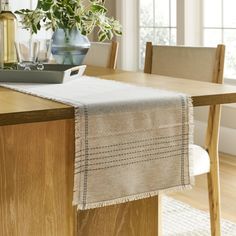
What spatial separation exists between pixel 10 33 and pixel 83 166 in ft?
2.85

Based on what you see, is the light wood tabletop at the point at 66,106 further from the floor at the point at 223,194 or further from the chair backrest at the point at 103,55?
the floor at the point at 223,194

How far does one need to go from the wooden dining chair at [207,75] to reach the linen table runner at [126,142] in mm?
577

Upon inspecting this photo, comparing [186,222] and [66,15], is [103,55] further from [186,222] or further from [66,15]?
[186,222]

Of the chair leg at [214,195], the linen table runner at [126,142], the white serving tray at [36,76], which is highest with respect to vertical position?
the white serving tray at [36,76]

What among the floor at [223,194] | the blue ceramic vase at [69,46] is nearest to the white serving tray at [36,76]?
the blue ceramic vase at [69,46]

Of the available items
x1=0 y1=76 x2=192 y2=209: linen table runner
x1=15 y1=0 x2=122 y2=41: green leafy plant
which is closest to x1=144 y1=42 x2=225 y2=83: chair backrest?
x1=15 y1=0 x2=122 y2=41: green leafy plant

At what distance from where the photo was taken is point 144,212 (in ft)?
6.27

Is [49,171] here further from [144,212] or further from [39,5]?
[39,5]

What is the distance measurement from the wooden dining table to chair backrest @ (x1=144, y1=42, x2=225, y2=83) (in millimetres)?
578

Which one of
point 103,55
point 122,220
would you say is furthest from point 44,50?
point 103,55

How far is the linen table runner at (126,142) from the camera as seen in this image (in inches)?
62.1

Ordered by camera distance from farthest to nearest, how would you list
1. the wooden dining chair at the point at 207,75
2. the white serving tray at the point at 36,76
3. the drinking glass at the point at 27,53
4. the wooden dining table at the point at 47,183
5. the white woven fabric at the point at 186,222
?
the white woven fabric at the point at 186,222 → the wooden dining chair at the point at 207,75 → the drinking glass at the point at 27,53 → the white serving tray at the point at 36,76 → the wooden dining table at the point at 47,183

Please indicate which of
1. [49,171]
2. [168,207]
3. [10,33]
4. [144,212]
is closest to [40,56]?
[10,33]

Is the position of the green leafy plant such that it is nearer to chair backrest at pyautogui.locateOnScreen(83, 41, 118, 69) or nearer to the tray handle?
the tray handle
